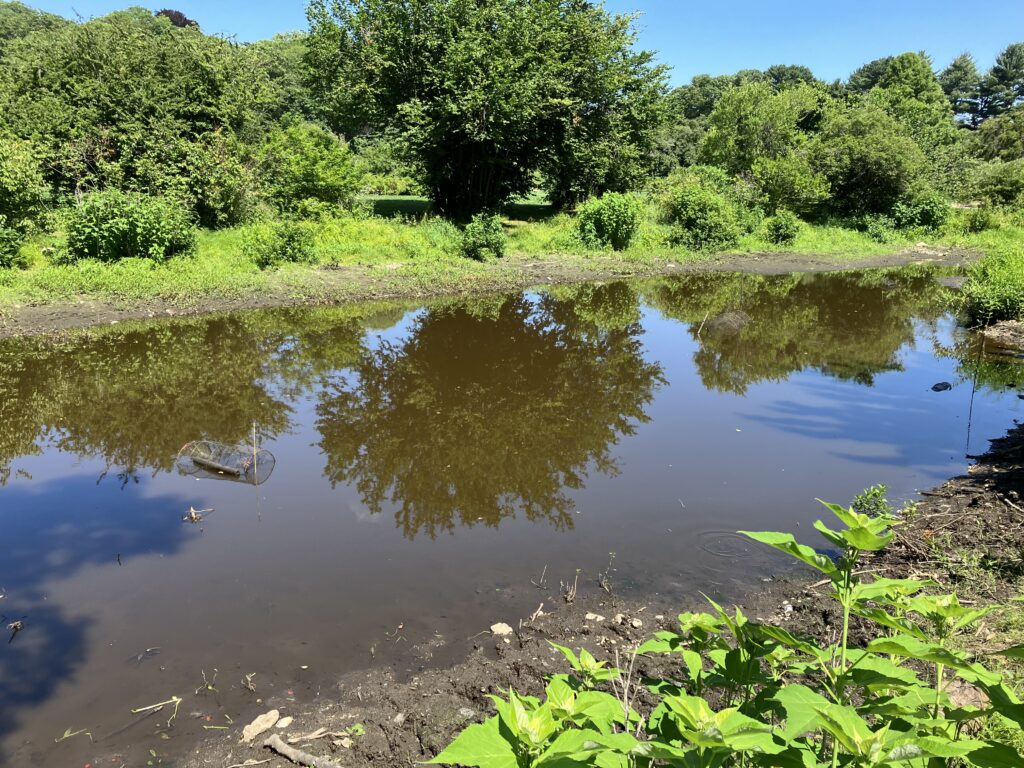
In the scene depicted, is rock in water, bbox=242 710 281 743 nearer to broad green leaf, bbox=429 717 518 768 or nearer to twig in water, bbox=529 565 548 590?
twig in water, bbox=529 565 548 590

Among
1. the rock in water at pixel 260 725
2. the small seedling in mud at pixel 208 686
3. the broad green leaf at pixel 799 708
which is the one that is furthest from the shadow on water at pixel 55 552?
the broad green leaf at pixel 799 708

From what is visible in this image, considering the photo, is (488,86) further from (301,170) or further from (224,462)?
(224,462)

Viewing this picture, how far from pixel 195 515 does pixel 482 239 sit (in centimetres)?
1440

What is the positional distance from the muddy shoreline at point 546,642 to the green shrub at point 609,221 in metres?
16.9

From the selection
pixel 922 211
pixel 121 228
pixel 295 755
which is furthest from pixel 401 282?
pixel 922 211

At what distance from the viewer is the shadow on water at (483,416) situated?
6461mm

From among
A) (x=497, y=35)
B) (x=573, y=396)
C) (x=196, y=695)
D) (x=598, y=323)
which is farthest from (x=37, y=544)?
(x=497, y=35)

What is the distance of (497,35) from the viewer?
822 inches

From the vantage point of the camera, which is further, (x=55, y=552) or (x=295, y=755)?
(x=55, y=552)

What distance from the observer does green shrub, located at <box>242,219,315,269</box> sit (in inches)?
633

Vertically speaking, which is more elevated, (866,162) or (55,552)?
(866,162)

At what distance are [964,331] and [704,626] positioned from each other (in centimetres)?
1530

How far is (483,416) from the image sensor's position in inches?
333

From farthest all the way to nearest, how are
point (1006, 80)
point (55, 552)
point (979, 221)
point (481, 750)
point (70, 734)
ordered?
1. point (1006, 80)
2. point (979, 221)
3. point (55, 552)
4. point (70, 734)
5. point (481, 750)
